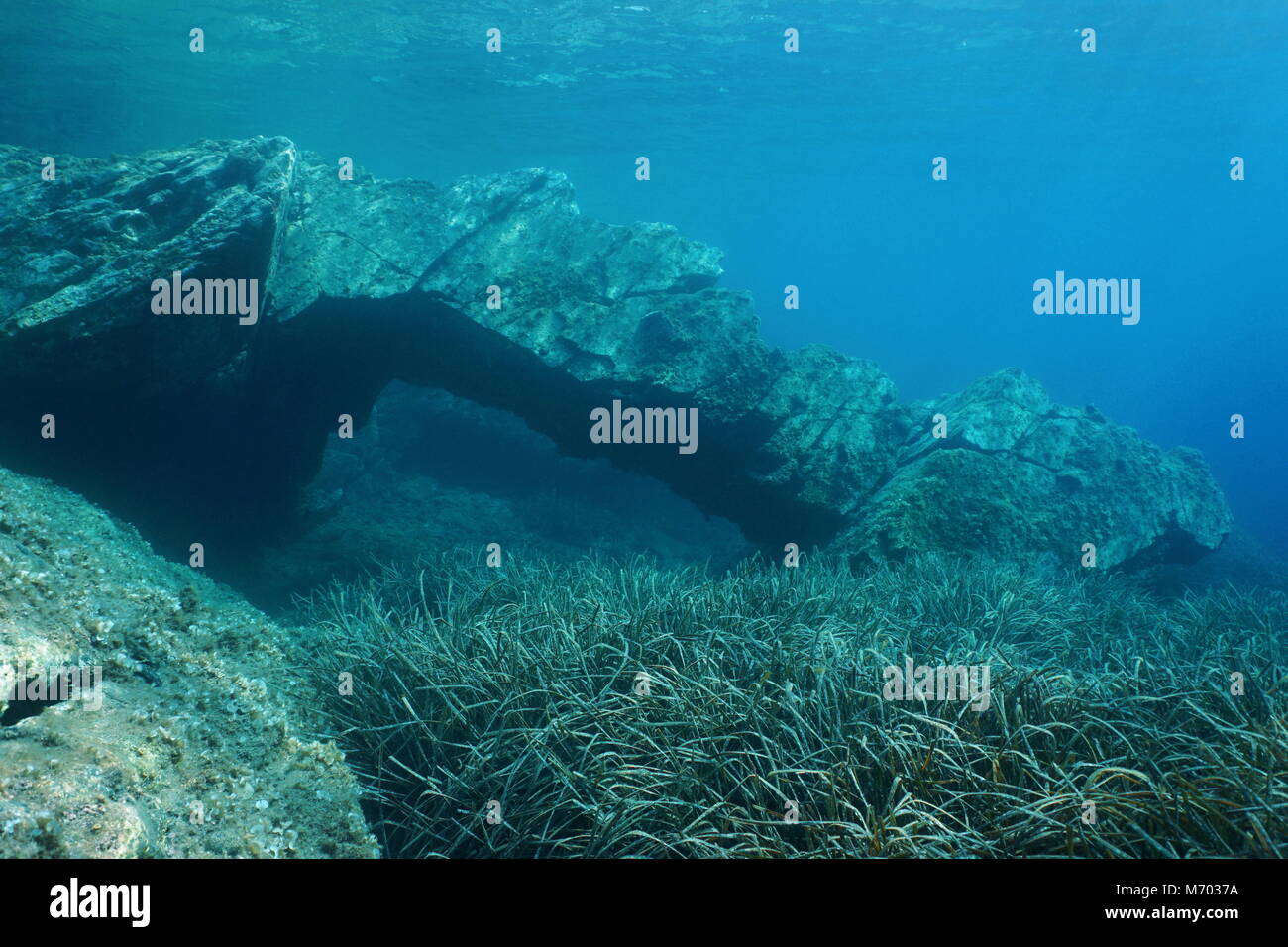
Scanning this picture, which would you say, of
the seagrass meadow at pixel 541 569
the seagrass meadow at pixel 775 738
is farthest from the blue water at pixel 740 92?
the seagrass meadow at pixel 775 738

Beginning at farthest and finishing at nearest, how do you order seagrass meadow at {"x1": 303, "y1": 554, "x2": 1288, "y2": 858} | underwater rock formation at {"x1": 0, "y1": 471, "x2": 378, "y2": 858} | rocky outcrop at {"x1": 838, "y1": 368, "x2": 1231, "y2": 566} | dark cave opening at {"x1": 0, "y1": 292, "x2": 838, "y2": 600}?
rocky outcrop at {"x1": 838, "y1": 368, "x2": 1231, "y2": 566} → dark cave opening at {"x1": 0, "y1": 292, "x2": 838, "y2": 600} → seagrass meadow at {"x1": 303, "y1": 554, "x2": 1288, "y2": 858} → underwater rock formation at {"x1": 0, "y1": 471, "x2": 378, "y2": 858}

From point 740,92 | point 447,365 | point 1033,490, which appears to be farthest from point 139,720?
point 740,92

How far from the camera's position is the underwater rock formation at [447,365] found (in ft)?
16.3

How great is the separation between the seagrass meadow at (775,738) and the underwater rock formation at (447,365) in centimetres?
244

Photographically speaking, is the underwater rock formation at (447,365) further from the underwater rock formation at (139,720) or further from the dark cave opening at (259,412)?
the underwater rock formation at (139,720)

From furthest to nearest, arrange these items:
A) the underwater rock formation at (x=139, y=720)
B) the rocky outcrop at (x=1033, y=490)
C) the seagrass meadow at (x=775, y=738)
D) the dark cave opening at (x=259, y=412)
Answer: the rocky outcrop at (x=1033, y=490)
the dark cave opening at (x=259, y=412)
the seagrass meadow at (x=775, y=738)
the underwater rock formation at (x=139, y=720)

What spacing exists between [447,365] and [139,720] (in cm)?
525

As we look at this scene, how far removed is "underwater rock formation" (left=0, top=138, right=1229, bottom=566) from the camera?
16.3 feet

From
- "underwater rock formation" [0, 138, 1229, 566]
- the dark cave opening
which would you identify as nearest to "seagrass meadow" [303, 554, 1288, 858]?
the dark cave opening

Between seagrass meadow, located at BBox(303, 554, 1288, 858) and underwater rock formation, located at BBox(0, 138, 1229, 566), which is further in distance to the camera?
underwater rock formation, located at BBox(0, 138, 1229, 566)

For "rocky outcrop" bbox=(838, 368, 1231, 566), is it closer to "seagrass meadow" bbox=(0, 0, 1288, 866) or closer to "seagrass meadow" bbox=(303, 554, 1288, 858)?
"seagrass meadow" bbox=(0, 0, 1288, 866)

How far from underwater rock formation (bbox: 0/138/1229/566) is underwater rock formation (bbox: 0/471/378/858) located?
122 centimetres

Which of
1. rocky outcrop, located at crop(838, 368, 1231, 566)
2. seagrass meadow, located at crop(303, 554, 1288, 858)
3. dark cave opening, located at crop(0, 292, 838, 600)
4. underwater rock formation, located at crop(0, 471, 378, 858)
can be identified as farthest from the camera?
rocky outcrop, located at crop(838, 368, 1231, 566)

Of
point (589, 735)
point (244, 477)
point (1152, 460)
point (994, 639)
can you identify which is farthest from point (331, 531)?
point (1152, 460)
